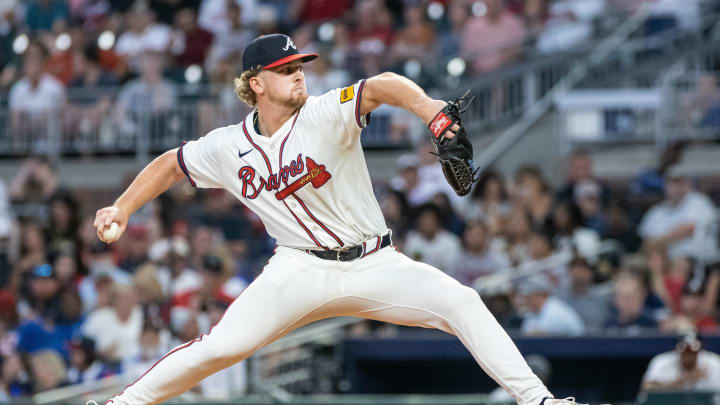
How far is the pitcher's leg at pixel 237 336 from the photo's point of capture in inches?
192

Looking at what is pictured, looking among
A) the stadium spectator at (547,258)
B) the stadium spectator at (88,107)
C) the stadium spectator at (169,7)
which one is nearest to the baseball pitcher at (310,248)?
the stadium spectator at (547,258)

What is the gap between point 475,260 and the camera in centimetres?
1021

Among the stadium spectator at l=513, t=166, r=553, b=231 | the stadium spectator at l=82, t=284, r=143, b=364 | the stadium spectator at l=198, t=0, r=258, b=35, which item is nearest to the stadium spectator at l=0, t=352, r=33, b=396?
the stadium spectator at l=82, t=284, r=143, b=364

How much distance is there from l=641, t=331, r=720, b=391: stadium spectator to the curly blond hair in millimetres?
3981

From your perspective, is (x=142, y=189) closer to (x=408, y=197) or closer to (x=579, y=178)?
(x=408, y=197)

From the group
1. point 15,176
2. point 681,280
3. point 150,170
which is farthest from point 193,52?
point 150,170

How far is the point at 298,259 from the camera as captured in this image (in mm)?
5059

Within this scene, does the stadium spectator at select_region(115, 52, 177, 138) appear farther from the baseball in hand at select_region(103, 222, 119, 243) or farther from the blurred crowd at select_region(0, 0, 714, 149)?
the baseball in hand at select_region(103, 222, 119, 243)

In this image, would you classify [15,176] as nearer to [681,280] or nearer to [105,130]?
[105,130]

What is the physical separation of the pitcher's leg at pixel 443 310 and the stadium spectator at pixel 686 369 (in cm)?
345

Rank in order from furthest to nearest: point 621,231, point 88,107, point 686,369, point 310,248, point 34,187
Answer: point 88,107, point 34,187, point 621,231, point 686,369, point 310,248

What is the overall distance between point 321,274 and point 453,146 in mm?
982

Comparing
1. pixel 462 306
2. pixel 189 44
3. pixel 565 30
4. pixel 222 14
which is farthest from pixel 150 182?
pixel 222 14

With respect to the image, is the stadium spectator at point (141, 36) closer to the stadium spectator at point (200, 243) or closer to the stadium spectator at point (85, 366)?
the stadium spectator at point (200, 243)
